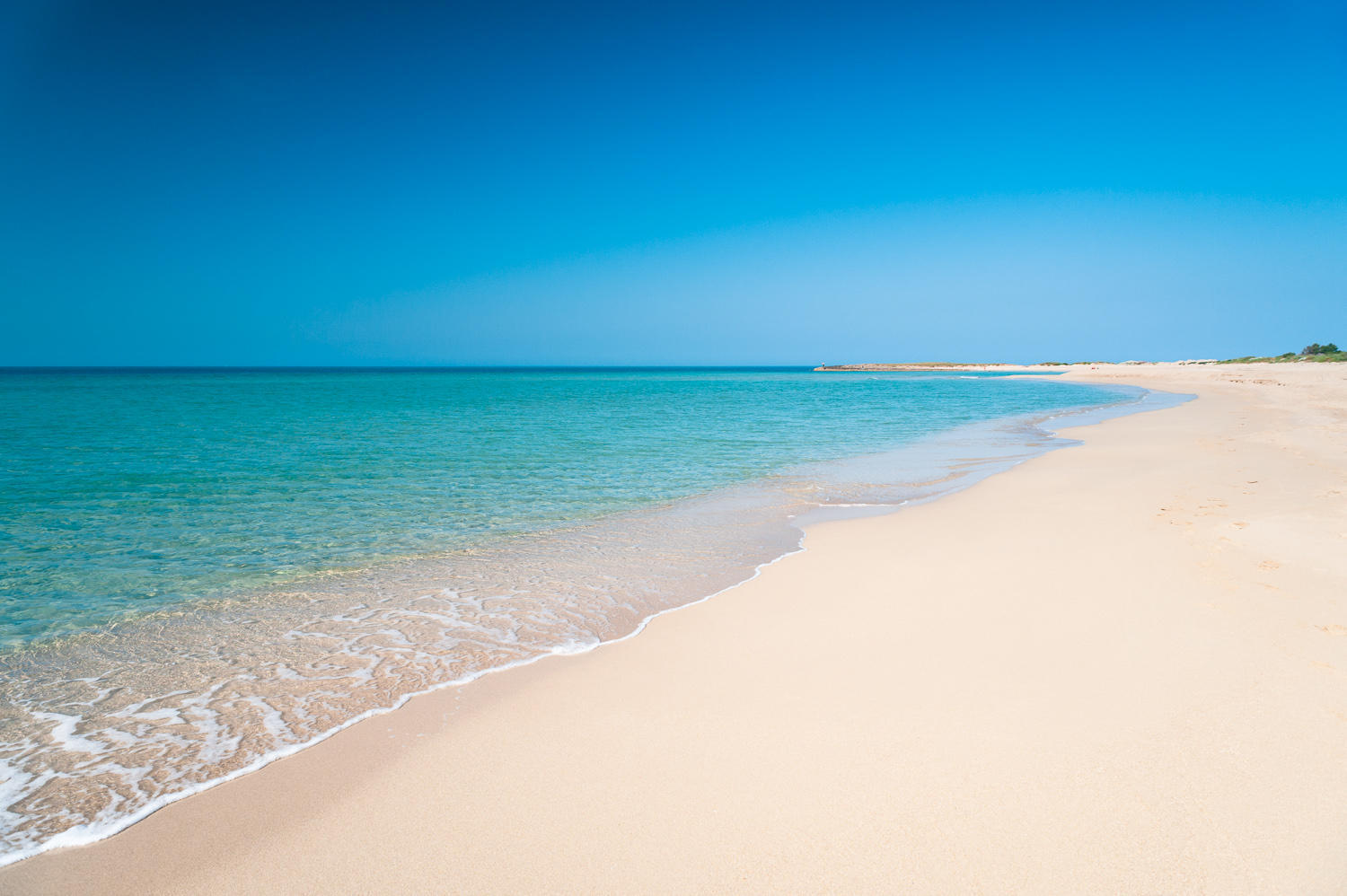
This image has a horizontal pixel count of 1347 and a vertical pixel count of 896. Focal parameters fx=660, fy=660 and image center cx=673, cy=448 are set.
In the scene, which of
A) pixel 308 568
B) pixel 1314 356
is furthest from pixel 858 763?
pixel 1314 356

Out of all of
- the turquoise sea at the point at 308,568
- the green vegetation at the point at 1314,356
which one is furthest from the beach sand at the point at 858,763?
the green vegetation at the point at 1314,356

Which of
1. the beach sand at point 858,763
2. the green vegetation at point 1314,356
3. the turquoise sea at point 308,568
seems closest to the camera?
the beach sand at point 858,763

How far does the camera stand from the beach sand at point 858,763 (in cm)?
244

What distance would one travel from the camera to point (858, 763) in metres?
3.05

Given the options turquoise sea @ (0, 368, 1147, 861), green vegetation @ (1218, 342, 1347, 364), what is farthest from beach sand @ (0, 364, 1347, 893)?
green vegetation @ (1218, 342, 1347, 364)

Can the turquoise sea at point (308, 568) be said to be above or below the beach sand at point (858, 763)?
below

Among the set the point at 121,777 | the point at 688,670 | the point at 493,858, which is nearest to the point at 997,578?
the point at 688,670

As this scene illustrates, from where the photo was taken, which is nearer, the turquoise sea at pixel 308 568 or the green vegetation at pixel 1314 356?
the turquoise sea at pixel 308 568

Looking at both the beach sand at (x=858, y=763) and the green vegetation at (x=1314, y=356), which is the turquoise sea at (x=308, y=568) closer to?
the beach sand at (x=858, y=763)

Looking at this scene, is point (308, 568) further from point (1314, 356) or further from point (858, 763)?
point (1314, 356)

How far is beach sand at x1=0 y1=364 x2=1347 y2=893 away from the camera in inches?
96.0

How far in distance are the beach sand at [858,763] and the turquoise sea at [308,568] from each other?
0.51 m

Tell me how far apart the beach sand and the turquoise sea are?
0.51 meters

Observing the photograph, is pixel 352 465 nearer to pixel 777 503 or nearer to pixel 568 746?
pixel 777 503
